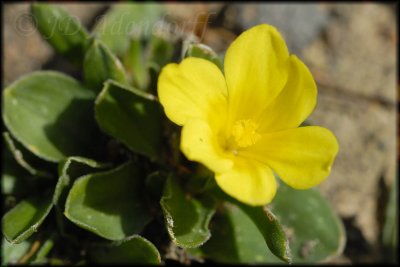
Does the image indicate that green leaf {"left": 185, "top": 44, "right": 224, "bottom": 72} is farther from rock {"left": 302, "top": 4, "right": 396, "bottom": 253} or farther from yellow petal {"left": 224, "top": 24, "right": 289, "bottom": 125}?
rock {"left": 302, "top": 4, "right": 396, "bottom": 253}

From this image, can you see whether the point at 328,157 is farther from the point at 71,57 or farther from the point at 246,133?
the point at 71,57

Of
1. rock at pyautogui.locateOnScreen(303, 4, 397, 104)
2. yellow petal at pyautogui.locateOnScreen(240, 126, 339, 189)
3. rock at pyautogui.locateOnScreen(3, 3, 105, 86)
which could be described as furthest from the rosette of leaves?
rock at pyautogui.locateOnScreen(303, 4, 397, 104)

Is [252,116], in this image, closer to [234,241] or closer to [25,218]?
[234,241]

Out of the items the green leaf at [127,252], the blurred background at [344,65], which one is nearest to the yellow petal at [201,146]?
the green leaf at [127,252]

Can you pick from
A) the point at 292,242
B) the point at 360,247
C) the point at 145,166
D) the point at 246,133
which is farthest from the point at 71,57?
the point at 360,247

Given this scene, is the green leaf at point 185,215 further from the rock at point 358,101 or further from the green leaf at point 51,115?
the rock at point 358,101

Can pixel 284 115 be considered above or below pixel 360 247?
above
